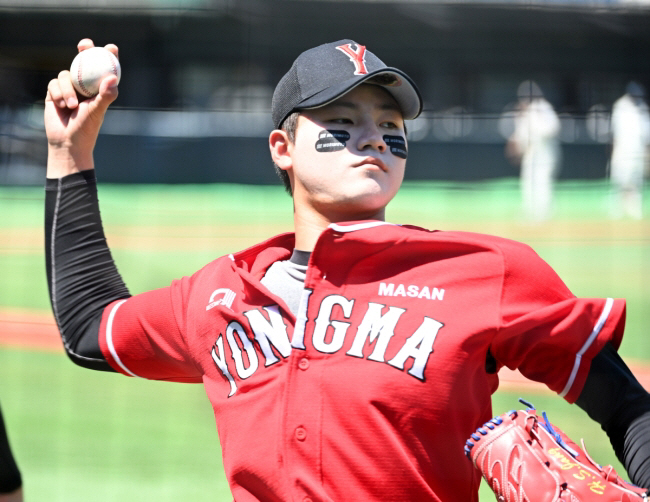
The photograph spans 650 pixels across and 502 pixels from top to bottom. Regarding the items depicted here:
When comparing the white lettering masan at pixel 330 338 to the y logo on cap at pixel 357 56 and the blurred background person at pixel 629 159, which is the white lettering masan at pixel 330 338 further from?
the blurred background person at pixel 629 159

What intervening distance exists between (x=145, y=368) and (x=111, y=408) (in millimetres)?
2821

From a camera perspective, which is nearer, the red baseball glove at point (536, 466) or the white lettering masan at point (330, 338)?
the red baseball glove at point (536, 466)

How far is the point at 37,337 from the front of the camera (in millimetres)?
6141

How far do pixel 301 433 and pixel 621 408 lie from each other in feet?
1.92

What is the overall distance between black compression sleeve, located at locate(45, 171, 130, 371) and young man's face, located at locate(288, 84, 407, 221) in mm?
552

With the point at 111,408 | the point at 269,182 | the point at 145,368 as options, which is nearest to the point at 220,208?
the point at 269,182

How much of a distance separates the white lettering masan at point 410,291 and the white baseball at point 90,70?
0.84 meters

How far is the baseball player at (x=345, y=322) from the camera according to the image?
149 centimetres

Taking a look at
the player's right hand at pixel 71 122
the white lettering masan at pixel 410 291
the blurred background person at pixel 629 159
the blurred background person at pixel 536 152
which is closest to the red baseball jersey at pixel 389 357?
the white lettering masan at pixel 410 291

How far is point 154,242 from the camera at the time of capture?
11.0m

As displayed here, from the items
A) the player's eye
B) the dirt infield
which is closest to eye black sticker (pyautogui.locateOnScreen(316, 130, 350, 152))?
the player's eye

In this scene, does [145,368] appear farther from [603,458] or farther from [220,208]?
[220,208]

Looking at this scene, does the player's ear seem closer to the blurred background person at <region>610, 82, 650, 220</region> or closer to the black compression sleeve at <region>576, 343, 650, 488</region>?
the black compression sleeve at <region>576, 343, 650, 488</region>

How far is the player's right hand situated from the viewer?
1.92m
